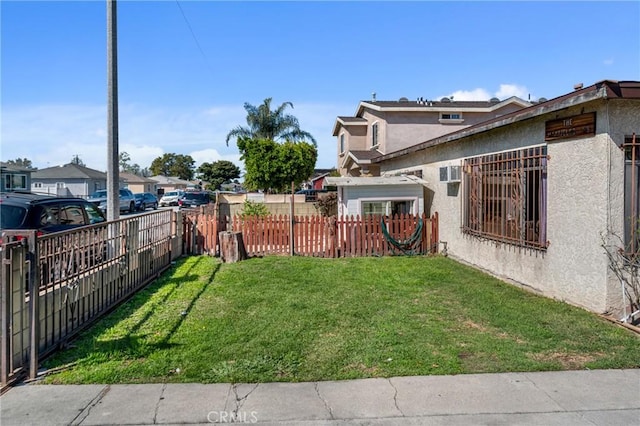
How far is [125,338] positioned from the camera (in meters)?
5.69

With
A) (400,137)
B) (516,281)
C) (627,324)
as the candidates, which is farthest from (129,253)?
(400,137)

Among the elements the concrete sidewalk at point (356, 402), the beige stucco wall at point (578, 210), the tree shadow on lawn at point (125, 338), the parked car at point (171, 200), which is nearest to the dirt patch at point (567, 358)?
the concrete sidewalk at point (356, 402)

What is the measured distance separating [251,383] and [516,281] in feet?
20.1

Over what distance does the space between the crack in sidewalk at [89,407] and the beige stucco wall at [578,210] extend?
252 inches

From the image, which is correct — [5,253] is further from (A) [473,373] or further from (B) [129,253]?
(A) [473,373]

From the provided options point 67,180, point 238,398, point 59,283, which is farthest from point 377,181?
point 67,180

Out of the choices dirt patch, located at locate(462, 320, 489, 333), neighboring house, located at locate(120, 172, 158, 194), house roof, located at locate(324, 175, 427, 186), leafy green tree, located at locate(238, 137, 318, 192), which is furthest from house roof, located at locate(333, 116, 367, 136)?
neighboring house, located at locate(120, 172, 158, 194)

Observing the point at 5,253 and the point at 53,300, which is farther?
the point at 53,300

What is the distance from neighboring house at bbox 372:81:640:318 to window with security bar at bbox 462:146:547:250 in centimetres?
2

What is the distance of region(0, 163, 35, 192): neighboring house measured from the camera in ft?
114

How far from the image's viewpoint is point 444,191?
12445mm

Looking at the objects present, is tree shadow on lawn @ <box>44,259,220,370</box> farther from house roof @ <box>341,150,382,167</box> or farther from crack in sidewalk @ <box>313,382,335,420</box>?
house roof @ <box>341,150,382,167</box>

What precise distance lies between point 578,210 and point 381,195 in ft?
21.8

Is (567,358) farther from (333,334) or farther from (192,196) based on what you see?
(192,196)
